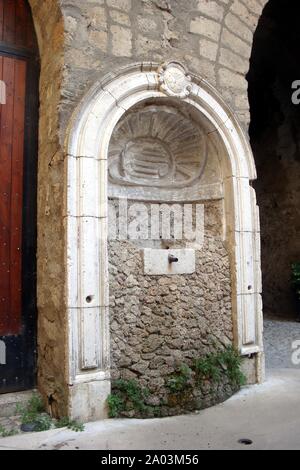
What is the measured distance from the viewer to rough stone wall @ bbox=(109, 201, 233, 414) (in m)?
3.04

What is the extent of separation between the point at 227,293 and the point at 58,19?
265 centimetres

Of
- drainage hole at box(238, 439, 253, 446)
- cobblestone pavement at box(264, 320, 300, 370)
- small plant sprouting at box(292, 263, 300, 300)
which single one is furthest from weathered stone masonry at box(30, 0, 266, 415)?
small plant sprouting at box(292, 263, 300, 300)

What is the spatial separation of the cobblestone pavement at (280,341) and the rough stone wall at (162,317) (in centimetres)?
117

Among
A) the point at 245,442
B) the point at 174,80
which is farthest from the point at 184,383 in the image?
the point at 174,80

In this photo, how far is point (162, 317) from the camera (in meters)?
3.21

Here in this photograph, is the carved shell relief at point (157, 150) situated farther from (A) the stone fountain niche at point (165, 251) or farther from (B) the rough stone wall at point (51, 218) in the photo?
(B) the rough stone wall at point (51, 218)

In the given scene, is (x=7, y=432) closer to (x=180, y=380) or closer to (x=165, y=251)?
(x=180, y=380)

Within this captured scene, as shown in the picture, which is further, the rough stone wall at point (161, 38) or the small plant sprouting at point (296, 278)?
the small plant sprouting at point (296, 278)

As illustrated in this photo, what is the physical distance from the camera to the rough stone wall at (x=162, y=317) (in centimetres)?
304

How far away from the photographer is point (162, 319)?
321 cm

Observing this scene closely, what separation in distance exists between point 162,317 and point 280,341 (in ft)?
9.48

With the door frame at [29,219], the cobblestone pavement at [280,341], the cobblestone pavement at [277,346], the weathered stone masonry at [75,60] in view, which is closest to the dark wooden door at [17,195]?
the door frame at [29,219]

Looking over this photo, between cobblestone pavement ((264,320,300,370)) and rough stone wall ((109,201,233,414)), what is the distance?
1.17 meters

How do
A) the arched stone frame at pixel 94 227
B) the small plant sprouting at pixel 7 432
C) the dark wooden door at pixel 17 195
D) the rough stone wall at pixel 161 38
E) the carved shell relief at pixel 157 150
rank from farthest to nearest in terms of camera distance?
1. the carved shell relief at pixel 157 150
2. the dark wooden door at pixel 17 195
3. the rough stone wall at pixel 161 38
4. the arched stone frame at pixel 94 227
5. the small plant sprouting at pixel 7 432
